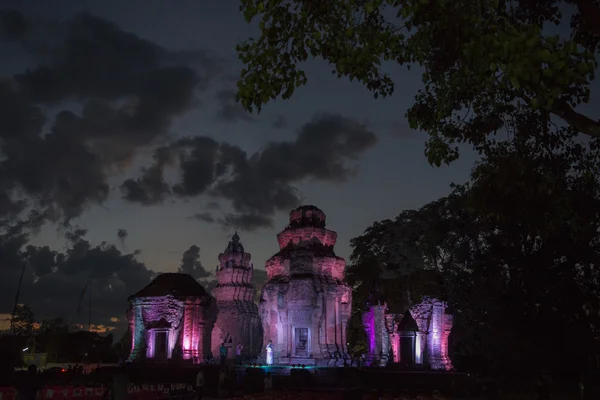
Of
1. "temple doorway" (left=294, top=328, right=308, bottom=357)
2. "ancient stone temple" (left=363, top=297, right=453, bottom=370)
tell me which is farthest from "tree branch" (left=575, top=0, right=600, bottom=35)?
"temple doorway" (left=294, top=328, right=308, bottom=357)

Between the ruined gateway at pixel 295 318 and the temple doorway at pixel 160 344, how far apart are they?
74 millimetres

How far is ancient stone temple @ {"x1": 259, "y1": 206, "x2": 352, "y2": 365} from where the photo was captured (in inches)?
1617

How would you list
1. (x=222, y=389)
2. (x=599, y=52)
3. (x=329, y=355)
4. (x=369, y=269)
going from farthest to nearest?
(x=369, y=269) → (x=329, y=355) → (x=222, y=389) → (x=599, y=52)

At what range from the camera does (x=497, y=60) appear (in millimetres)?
9305

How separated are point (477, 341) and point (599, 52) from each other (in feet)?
87.7

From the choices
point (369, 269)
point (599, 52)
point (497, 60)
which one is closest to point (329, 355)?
point (369, 269)

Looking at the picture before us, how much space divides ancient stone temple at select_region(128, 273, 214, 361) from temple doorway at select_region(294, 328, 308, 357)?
8340 millimetres

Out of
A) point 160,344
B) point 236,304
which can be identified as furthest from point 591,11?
point 236,304

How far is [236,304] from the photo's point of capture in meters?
51.6

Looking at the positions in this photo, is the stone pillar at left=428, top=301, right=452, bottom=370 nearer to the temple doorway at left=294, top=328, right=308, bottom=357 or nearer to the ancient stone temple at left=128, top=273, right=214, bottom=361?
the temple doorway at left=294, top=328, right=308, bottom=357

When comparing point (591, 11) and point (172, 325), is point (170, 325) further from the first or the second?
point (591, 11)

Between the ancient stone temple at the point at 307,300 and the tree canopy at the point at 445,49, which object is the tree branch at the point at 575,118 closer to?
the tree canopy at the point at 445,49

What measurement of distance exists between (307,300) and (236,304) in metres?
12.1

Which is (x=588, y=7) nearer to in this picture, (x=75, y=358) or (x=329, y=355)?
(x=329, y=355)
